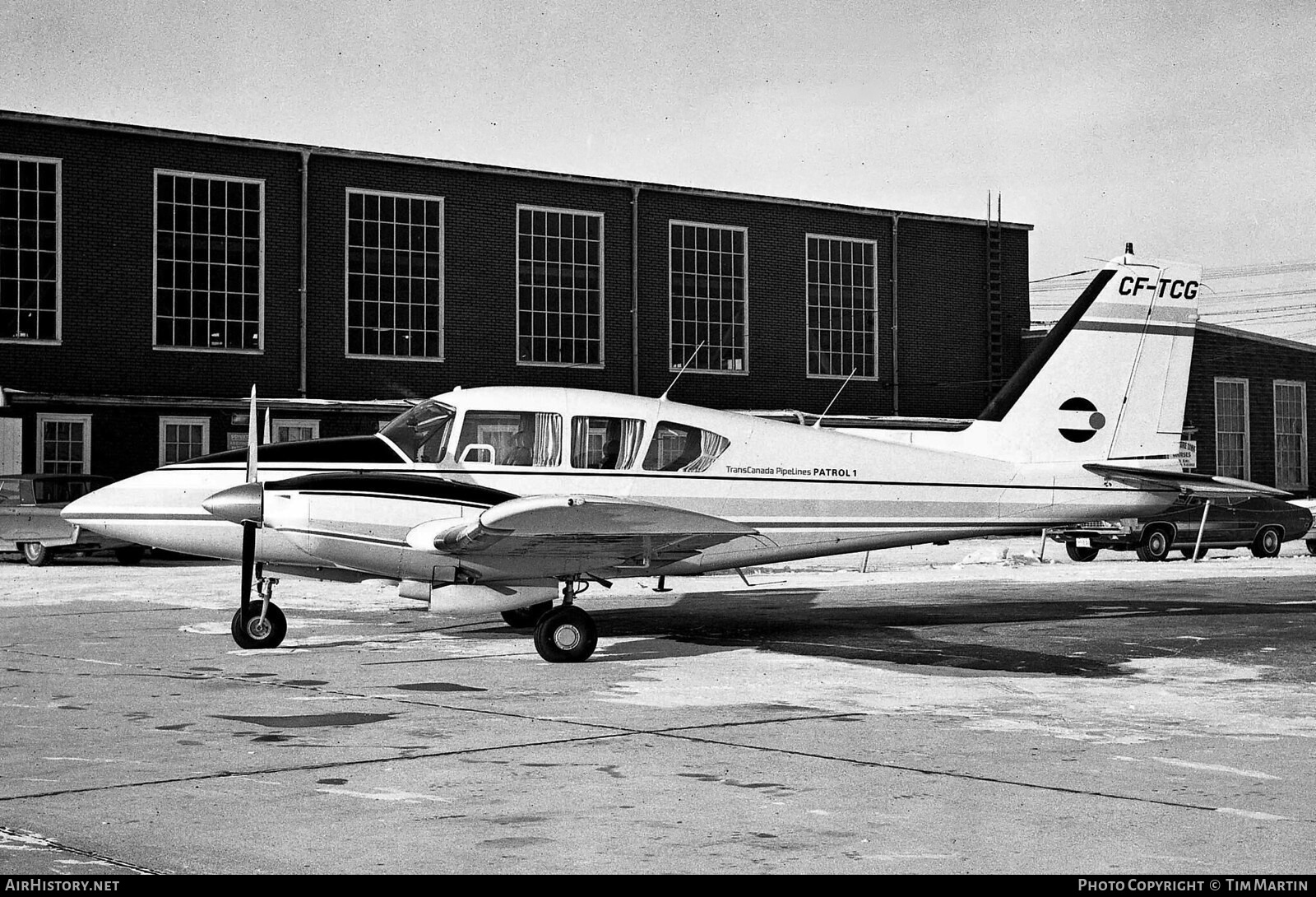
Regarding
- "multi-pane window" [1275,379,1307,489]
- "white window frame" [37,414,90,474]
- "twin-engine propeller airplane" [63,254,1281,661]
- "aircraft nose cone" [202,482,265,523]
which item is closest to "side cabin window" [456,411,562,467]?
"twin-engine propeller airplane" [63,254,1281,661]

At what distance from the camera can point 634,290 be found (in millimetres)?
36406

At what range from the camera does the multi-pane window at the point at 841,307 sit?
3903cm

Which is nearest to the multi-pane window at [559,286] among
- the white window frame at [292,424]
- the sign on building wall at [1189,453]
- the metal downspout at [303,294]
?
the metal downspout at [303,294]

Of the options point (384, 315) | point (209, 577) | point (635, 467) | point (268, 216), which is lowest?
point (209, 577)

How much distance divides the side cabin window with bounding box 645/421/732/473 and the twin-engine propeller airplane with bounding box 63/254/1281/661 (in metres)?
0.02

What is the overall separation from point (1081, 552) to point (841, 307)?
42.6 feet

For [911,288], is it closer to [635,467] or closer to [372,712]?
[635,467]

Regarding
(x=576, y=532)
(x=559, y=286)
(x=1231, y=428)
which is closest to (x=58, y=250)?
(x=559, y=286)

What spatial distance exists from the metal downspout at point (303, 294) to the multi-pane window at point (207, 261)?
36.5 inches

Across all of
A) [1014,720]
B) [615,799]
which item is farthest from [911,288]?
[615,799]

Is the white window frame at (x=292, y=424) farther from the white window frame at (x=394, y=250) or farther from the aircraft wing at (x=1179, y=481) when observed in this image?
the aircraft wing at (x=1179, y=481)

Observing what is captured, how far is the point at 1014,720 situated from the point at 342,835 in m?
4.89

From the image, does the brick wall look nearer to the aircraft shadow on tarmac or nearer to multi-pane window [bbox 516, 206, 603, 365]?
multi-pane window [bbox 516, 206, 603, 365]

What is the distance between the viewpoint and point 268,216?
107 feet
